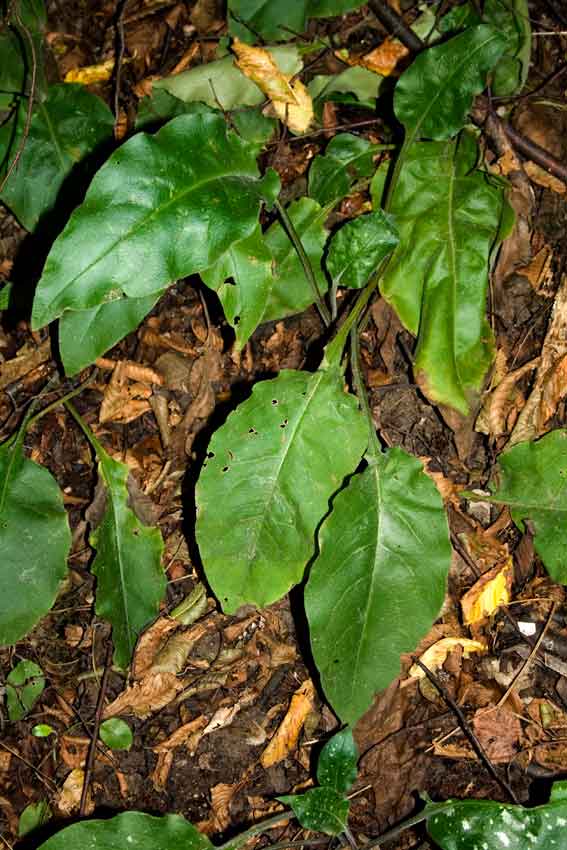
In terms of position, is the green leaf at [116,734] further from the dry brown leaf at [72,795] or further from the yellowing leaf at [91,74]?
the yellowing leaf at [91,74]

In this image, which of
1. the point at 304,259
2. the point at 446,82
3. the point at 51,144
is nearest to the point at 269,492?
the point at 304,259

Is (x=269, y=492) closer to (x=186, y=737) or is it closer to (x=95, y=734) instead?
(x=186, y=737)

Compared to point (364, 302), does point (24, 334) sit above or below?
below

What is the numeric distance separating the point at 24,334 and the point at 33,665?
1.01m

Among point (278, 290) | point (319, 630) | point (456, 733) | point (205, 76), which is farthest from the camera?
point (205, 76)

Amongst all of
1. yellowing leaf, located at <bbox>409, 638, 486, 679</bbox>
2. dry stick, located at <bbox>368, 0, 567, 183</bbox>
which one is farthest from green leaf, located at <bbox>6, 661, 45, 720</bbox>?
dry stick, located at <bbox>368, 0, 567, 183</bbox>

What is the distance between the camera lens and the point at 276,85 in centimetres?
238

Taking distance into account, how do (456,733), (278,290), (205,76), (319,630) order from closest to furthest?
(319,630) → (456,733) → (278,290) → (205,76)

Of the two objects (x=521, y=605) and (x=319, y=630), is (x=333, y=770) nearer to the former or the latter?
(x=319, y=630)

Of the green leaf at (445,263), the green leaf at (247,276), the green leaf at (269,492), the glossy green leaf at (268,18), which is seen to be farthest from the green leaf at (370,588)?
the glossy green leaf at (268,18)

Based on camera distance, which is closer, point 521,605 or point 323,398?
point 323,398

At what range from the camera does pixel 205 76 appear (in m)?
2.42

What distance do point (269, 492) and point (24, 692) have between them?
39.4 inches

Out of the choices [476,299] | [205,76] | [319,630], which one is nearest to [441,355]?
[476,299]
